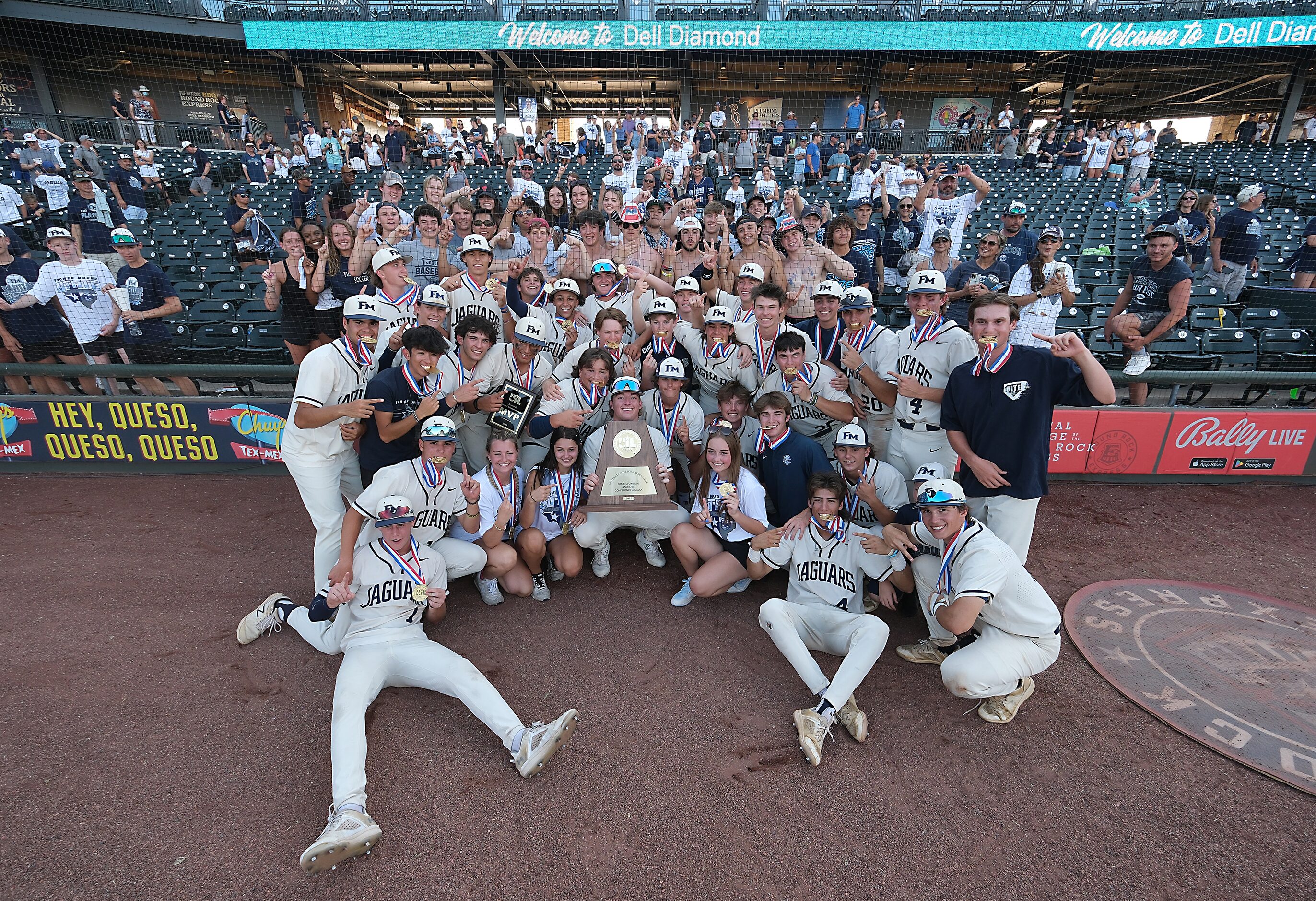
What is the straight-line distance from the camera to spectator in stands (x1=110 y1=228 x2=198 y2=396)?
652 centimetres

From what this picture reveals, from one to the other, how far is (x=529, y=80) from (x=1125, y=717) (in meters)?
29.8

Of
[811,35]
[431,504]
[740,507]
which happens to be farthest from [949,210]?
[811,35]

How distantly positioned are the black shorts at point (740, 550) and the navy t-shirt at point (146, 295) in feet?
20.9

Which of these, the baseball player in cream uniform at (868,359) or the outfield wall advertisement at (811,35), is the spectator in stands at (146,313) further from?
the outfield wall advertisement at (811,35)

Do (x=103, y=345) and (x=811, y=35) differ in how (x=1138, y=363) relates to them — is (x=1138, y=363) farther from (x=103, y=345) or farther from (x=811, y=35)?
(x=811, y=35)

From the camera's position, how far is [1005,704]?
11.7 feet

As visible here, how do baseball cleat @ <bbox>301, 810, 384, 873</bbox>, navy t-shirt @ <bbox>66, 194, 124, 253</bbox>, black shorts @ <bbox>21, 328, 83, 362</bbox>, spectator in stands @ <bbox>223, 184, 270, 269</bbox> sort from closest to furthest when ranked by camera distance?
1. baseball cleat @ <bbox>301, 810, 384, 873</bbox>
2. black shorts @ <bbox>21, 328, 83, 362</bbox>
3. navy t-shirt @ <bbox>66, 194, 124, 253</bbox>
4. spectator in stands @ <bbox>223, 184, 270, 269</bbox>

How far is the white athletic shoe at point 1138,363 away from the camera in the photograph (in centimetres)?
588

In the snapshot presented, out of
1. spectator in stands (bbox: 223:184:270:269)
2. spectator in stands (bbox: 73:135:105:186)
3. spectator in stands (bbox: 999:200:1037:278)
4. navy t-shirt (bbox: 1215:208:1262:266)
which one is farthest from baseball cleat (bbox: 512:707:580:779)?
spectator in stands (bbox: 73:135:105:186)

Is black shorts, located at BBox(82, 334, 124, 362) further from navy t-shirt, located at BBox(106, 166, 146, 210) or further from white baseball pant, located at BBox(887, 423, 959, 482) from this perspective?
navy t-shirt, located at BBox(106, 166, 146, 210)

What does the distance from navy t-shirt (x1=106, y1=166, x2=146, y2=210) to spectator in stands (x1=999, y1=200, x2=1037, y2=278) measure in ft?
50.4

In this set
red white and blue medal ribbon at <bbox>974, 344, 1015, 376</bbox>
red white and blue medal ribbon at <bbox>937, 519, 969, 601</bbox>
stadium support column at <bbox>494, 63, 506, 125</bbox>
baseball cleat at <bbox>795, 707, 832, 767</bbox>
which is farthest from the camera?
stadium support column at <bbox>494, 63, 506, 125</bbox>

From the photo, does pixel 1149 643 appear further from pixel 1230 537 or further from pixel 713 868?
pixel 713 868

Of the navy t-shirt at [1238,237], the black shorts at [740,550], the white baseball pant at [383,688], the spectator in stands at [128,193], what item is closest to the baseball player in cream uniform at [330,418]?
the white baseball pant at [383,688]
